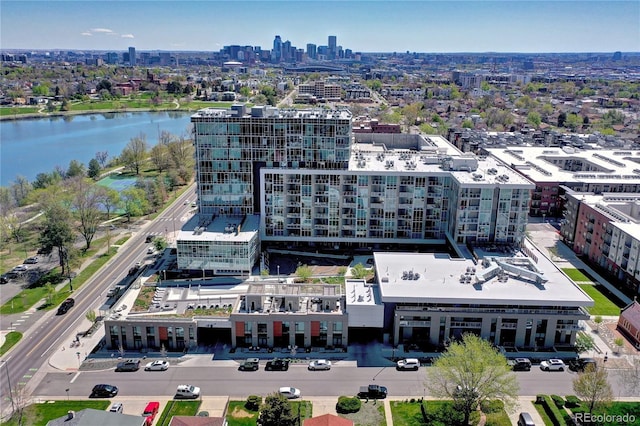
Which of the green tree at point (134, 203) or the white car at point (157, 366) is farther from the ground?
the green tree at point (134, 203)

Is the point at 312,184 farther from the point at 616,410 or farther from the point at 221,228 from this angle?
the point at 616,410

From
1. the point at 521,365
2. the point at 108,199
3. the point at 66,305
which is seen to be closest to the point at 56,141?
the point at 108,199

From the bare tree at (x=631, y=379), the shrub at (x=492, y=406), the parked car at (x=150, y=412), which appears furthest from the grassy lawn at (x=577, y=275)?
the parked car at (x=150, y=412)

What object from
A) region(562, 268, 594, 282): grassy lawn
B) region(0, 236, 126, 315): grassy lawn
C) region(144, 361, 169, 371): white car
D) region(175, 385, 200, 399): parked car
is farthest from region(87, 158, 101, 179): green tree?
region(562, 268, 594, 282): grassy lawn

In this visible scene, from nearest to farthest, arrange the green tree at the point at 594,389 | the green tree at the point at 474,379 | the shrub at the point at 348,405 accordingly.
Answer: the green tree at the point at 594,389, the green tree at the point at 474,379, the shrub at the point at 348,405

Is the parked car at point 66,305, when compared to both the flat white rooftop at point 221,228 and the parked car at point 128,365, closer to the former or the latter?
the parked car at point 128,365

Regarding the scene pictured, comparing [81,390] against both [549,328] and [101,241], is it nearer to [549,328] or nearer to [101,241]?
[101,241]
